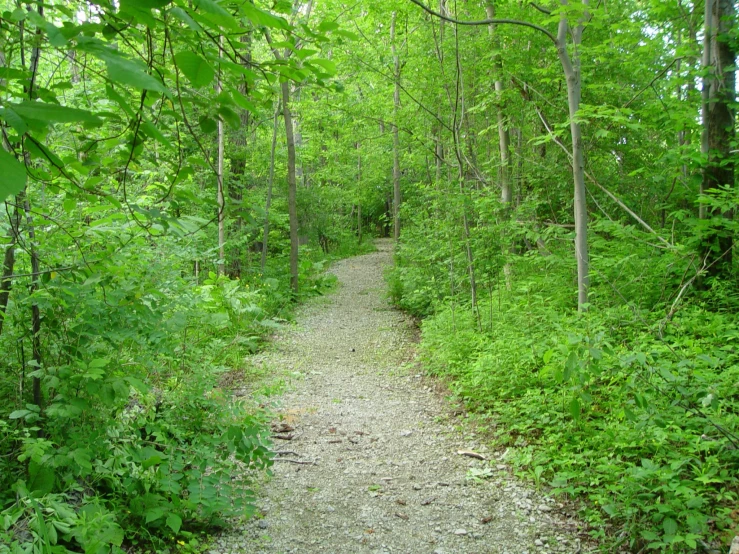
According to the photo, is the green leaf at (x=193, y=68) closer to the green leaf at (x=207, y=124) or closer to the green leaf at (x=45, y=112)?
the green leaf at (x=45, y=112)

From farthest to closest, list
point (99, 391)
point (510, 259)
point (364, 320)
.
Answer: point (364, 320) < point (510, 259) < point (99, 391)

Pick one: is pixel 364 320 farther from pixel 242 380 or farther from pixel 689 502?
pixel 689 502

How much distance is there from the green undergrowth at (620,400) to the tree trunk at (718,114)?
47 centimetres

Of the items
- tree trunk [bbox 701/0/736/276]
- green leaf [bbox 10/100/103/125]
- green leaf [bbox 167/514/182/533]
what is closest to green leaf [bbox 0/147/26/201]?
green leaf [bbox 10/100/103/125]

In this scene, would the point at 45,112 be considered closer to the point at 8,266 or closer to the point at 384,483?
the point at 8,266

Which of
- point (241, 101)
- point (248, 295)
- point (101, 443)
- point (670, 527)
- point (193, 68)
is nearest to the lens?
point (193, 68)

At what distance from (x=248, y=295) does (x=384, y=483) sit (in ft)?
11.8

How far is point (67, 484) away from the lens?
9.07ft

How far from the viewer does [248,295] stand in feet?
22.3

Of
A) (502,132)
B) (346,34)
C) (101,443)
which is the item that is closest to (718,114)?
(502,132)

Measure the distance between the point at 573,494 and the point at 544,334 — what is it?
7.57 ft

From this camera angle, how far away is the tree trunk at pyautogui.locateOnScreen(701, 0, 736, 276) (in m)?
5.07

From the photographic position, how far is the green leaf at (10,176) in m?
0.73

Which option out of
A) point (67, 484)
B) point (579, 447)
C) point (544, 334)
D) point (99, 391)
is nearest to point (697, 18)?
point (544, 334)
